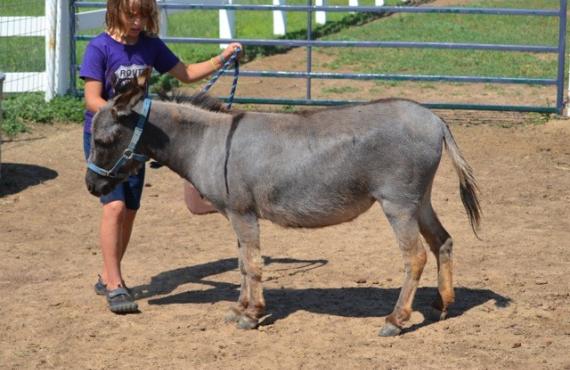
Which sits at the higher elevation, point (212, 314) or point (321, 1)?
point (321, 1)

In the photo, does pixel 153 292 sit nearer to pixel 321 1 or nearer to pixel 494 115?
pixel 494 115

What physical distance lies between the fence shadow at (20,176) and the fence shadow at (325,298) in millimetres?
2736

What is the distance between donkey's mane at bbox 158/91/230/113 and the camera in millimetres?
6234

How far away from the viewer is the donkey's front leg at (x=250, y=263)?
6031 mm

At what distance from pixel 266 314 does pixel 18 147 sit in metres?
5.15

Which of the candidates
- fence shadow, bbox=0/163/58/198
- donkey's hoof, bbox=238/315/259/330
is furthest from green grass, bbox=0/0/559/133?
donkey's hoof, bbox=238/315/259/330

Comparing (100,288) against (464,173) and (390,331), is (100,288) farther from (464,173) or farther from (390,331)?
(464,173)

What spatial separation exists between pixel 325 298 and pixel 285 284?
42 cm

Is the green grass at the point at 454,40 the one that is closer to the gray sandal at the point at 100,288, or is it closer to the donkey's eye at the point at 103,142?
the gray sandal at the point at 100,288

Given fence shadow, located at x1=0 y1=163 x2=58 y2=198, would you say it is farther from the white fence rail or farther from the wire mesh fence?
the wire mesh fence

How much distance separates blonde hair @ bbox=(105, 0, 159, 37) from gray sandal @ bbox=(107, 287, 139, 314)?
1553mm

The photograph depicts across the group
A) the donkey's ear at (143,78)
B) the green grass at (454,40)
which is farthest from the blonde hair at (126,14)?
the green grass at (454,40)

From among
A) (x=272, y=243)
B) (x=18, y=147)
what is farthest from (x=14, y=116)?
(x=272, y=243)

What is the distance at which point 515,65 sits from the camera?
14.7 m
